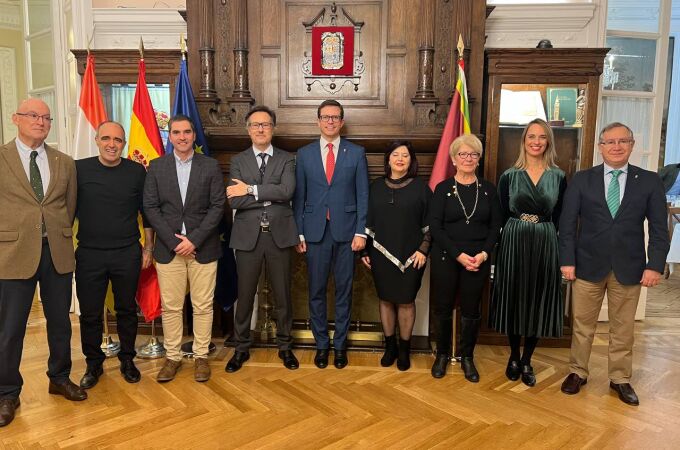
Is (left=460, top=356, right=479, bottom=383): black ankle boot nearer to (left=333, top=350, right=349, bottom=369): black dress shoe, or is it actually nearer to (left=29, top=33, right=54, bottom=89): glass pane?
(left=333, top=350, right=349, bottom=369): black dress shoe

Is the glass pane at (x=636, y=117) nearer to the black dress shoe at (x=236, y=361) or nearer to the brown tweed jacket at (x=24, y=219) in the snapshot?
the black dress shoe at (x=236, y=361)

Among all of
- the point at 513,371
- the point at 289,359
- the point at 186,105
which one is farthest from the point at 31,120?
the point at 513,371

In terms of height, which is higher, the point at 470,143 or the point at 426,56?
the point at 426,56

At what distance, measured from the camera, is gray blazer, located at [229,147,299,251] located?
3.32m

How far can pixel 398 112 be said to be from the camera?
392cm

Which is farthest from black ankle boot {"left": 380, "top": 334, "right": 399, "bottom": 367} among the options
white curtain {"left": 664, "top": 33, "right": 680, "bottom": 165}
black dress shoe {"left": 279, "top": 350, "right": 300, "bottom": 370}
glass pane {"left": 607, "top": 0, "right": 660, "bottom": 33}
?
white curtain {"left": 664, "top": 33, "right": 680, "bottom": 165}

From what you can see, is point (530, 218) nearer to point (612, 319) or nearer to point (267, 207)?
point (612, 319)

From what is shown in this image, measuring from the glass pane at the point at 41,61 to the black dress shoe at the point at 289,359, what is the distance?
11.1ft

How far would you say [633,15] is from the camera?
4.45m

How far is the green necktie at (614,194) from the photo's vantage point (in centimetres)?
297

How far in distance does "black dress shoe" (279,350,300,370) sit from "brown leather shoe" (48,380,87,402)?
1.21 m

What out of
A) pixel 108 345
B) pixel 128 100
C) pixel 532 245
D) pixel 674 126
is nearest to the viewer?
pixel 532 245

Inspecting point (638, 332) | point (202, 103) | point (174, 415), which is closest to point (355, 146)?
point (202, 103)

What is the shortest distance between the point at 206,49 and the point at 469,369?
290 cm
